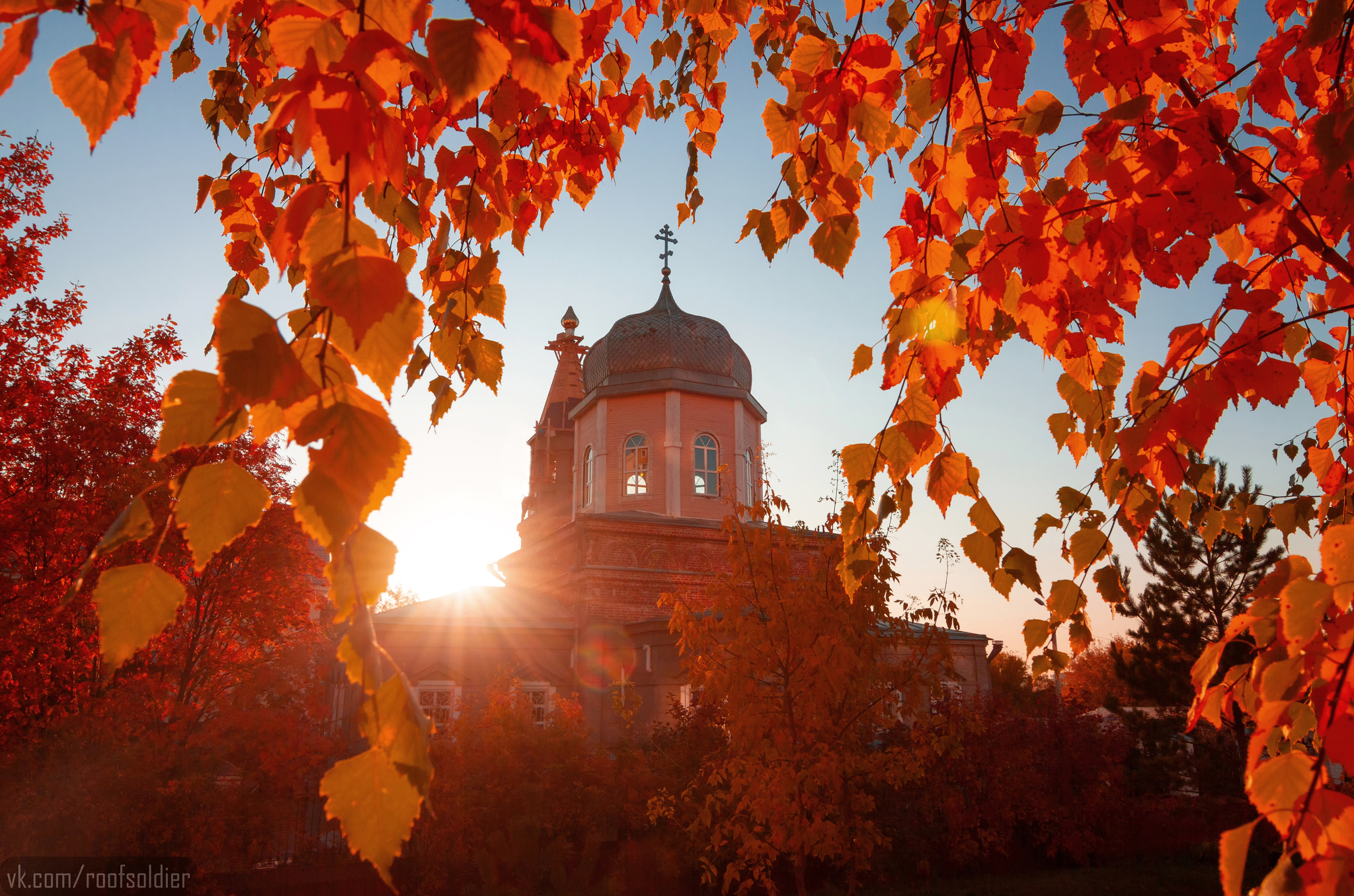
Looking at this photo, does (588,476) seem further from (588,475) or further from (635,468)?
(635,468)

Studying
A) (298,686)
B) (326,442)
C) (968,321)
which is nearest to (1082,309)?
(968,321)

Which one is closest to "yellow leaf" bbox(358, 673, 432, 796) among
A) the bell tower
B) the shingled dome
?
the shingled dome

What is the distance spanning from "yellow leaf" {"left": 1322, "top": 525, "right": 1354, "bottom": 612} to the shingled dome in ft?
70.5

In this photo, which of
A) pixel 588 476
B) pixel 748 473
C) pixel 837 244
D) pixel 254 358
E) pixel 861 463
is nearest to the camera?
pixel 254 358

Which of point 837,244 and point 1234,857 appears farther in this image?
point 837,244

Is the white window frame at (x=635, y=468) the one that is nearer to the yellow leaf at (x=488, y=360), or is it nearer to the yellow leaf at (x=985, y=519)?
the yellow leaf at (x=488, y=360)

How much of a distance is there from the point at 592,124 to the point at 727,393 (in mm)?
19727

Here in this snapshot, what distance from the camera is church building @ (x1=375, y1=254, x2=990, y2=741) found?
56.5 feet

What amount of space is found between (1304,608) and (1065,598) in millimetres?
888

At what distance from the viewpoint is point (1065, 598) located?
2055 millimetres

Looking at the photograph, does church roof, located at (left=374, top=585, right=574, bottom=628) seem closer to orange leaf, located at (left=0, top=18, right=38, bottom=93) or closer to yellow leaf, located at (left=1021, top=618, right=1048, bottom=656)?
yellow leaf, located at (left=1021, top=618, right=1048, bottom=656)

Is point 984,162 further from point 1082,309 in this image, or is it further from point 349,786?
point 349,786

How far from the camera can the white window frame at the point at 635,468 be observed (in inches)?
862

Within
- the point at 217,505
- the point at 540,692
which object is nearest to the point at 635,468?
the point at 540,692
